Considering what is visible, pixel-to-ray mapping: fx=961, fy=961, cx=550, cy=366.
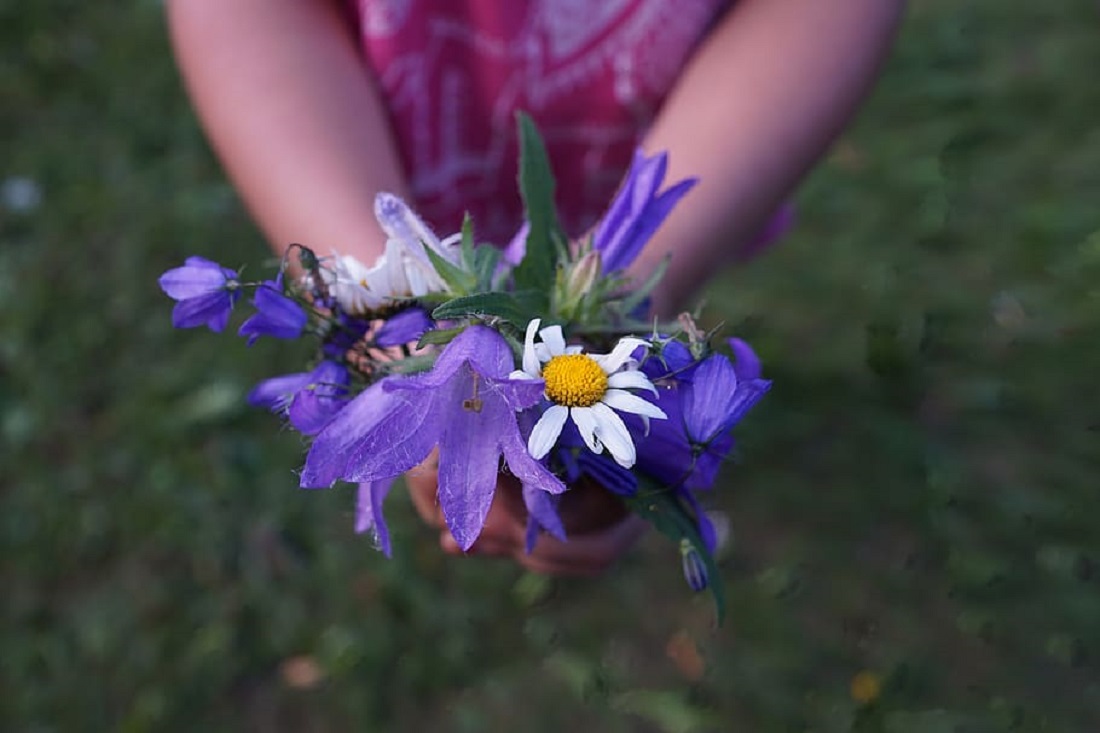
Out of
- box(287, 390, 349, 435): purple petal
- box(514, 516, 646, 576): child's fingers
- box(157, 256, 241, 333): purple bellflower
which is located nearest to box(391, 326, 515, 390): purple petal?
box(287, 390, 349, 435): purple petal

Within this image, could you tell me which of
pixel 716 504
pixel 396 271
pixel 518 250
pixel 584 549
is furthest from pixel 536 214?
pixel 716 504

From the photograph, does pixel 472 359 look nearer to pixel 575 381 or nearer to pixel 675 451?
pixel 575 381

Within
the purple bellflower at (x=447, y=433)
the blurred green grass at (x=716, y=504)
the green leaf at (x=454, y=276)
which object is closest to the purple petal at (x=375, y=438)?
the purple bellflower at (x=447, y=433)

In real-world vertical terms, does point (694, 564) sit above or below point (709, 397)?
below

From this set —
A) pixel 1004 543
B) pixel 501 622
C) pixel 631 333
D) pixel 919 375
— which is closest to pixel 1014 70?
pixel 919 375

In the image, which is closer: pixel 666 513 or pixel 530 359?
pixel 530 359

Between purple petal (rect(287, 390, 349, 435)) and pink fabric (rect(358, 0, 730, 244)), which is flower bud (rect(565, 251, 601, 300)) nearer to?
purple petal (rect(287, 390, 349, 435))
